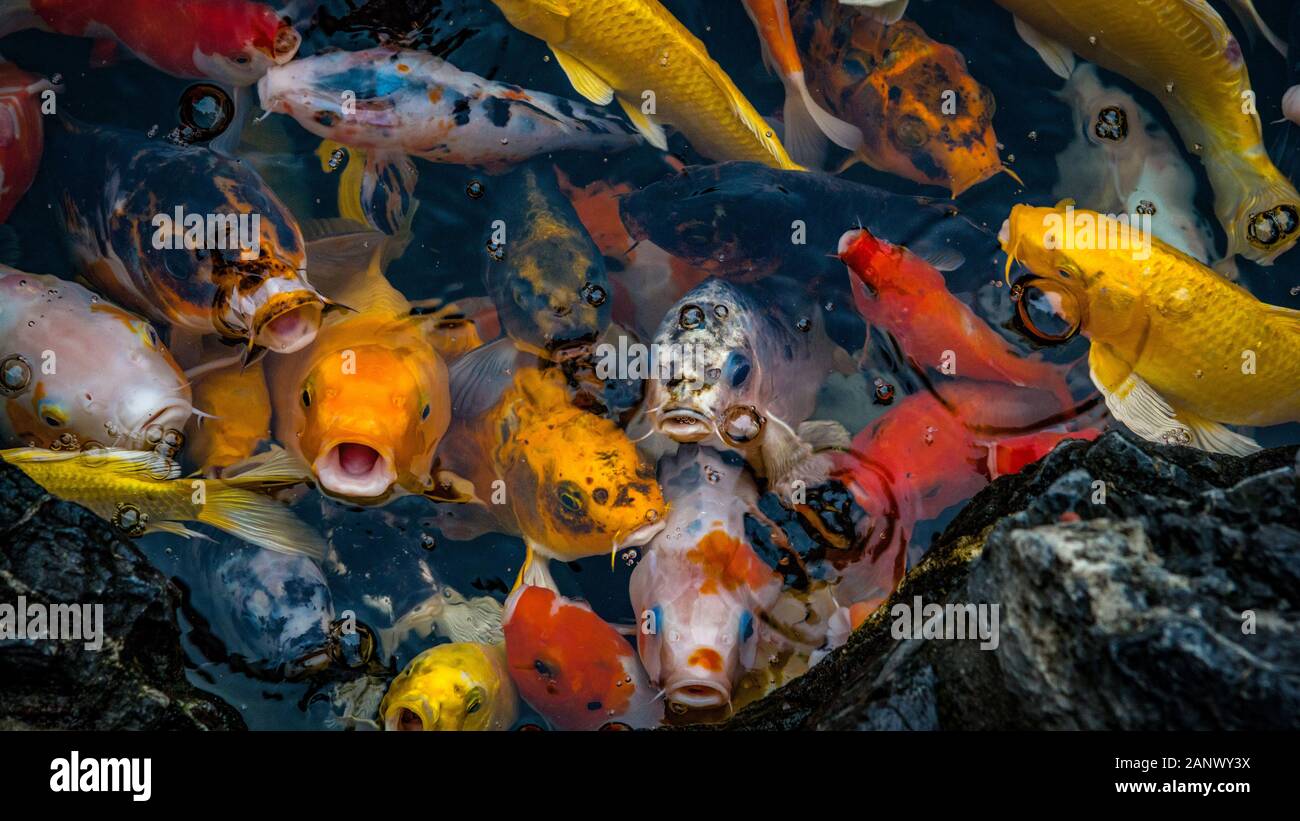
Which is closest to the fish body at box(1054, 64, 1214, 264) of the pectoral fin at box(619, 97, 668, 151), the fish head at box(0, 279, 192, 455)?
the pectoral fin at box(619, 97, 668, 151)

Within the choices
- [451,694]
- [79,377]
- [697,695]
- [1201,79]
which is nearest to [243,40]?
[79,377]

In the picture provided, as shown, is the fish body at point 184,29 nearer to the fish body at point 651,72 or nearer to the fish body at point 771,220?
the fish body at point 651,72

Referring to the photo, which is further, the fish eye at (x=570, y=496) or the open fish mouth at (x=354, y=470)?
the fish eye at (x=570, y=496)

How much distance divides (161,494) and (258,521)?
39 centimetres

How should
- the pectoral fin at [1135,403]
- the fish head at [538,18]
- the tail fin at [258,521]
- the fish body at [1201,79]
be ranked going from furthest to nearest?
the fish body at [1201,79] < the fish head at [538,18] < the pectoral fin at [1135,403] < the tail fin at [258,521]

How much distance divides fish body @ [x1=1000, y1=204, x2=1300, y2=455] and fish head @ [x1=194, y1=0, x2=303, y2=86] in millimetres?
3496

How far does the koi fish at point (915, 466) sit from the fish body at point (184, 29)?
3.25 m

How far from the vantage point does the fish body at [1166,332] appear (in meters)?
3.94

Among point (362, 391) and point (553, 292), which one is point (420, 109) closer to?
point (553, 292)

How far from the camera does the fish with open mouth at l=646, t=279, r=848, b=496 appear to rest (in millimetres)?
3934

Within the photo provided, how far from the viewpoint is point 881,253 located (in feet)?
13.8

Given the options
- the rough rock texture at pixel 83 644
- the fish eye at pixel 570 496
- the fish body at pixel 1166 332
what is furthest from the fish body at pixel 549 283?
the fish body at pixel 1166 332

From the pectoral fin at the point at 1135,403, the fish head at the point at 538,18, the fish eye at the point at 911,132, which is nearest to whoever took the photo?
the pectoral fin at the point at 1135,403

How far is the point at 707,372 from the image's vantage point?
13.0 ft
